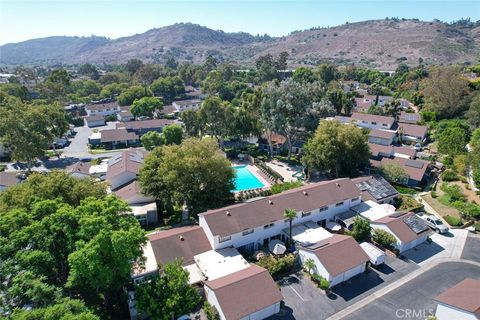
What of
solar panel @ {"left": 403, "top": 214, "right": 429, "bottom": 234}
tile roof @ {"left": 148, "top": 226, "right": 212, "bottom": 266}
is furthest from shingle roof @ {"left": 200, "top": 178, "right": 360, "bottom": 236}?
solar panel @ {"left": 403, "top": 214, "right": 429, "bottom": 234}

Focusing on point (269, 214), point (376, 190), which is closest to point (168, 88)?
point (376, 190)

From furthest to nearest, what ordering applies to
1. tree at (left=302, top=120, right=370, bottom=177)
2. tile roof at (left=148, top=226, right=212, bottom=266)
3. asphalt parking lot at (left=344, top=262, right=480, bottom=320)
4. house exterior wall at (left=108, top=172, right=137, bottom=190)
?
tree at (left=302, top=120, right=370, bottom=177), house exterior wall at (left=108, top=172, right=137, bottom=190), tile roof at (left=148, top=226, right=212, bottom=266), asphalt parking lot at (left=344, top=262, right=480, bottom=320)

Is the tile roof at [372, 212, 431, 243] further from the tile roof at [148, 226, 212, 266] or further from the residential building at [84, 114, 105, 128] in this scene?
the residential building at [84, 114, 105, 128]

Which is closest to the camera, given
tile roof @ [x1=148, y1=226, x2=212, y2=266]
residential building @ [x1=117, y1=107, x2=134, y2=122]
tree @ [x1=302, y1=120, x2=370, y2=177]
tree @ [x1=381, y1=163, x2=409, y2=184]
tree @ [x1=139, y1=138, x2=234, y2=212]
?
tile roof @ [x1=148, y1=226, x2=212, y2=266]

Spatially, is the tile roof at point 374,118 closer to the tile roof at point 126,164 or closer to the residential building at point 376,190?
the residential building at point 376,190

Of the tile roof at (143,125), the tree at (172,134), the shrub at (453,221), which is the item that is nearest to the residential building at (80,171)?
the tree at (172,134)

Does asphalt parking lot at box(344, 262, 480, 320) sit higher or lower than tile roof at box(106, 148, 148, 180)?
lower

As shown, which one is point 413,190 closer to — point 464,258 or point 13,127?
point 464,258
